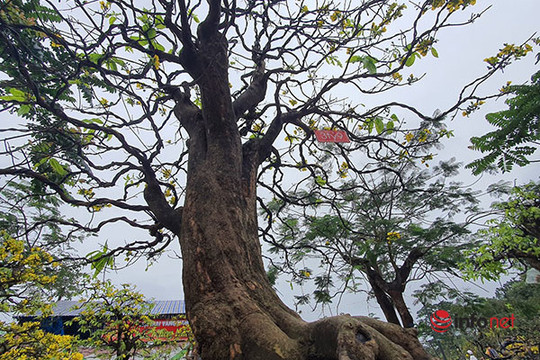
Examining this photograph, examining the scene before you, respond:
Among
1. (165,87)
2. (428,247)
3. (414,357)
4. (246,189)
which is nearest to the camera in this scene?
(414,357)

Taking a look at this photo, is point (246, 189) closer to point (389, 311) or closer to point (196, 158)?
point (196, 158)

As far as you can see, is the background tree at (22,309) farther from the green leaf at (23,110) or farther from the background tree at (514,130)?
the background tree at (514,130)

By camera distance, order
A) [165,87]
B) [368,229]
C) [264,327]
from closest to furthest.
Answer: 1. [264,327]
2. [165,87]
3. [368,229]

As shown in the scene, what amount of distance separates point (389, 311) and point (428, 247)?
5.06ft

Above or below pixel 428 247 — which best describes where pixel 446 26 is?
above

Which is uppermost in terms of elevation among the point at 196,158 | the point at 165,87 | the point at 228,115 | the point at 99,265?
the point at 165,87

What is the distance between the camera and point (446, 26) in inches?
79.7

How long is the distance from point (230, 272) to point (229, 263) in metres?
0.05

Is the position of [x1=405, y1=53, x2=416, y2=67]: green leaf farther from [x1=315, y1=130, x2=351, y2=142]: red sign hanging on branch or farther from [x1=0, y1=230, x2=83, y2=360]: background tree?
[x1=0, y1=230, x2=83, y2=360]: background tree

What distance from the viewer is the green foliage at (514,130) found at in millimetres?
2379

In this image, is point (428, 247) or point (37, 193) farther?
point (428, 247)

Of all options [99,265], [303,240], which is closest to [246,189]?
[99,265]

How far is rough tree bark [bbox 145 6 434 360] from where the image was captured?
0.89 meters

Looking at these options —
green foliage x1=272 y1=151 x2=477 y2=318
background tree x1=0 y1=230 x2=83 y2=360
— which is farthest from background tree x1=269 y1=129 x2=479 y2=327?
background tree x1=0 y1=230 x2=83 y2=360
